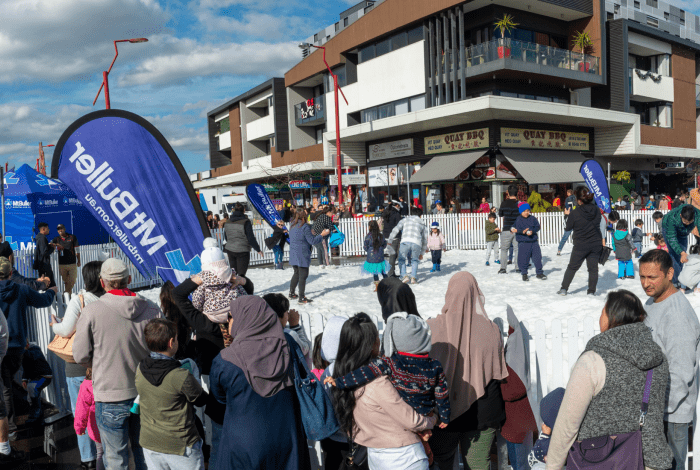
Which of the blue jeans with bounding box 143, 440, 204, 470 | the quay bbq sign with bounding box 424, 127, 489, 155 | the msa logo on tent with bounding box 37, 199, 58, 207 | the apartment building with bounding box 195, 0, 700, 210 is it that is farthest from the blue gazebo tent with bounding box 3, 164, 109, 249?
the quay bbq sign with bounding box 424, 127, 489, 155

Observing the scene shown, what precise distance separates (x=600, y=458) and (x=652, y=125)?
113ft

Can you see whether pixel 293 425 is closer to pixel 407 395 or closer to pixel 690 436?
pixel 407 395

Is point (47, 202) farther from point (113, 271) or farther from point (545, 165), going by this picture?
point (545, 165)

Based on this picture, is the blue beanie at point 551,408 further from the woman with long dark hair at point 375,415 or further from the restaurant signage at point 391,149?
the restaurant signage at point 391,149

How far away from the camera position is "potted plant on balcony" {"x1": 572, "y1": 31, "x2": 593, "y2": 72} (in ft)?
81.1

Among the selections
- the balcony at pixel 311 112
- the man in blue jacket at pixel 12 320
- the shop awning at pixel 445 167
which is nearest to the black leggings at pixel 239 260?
the man in blue jacket at pixel 12 320

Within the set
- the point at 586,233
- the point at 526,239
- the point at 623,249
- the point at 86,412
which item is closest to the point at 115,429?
the point at 86,412

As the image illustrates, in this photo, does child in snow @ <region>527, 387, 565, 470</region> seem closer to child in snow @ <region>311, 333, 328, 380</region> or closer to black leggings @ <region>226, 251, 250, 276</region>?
child in snow @ <region>311, 333, 328, 380</region>

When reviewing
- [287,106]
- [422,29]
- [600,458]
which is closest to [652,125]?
[422,29]

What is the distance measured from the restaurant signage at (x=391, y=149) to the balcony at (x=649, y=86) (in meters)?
12.9

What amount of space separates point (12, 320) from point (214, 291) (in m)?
2.20

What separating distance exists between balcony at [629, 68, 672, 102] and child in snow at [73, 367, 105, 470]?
31.5 metres

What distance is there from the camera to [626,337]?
2422mm

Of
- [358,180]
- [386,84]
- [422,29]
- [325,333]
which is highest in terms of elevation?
[422,29]
